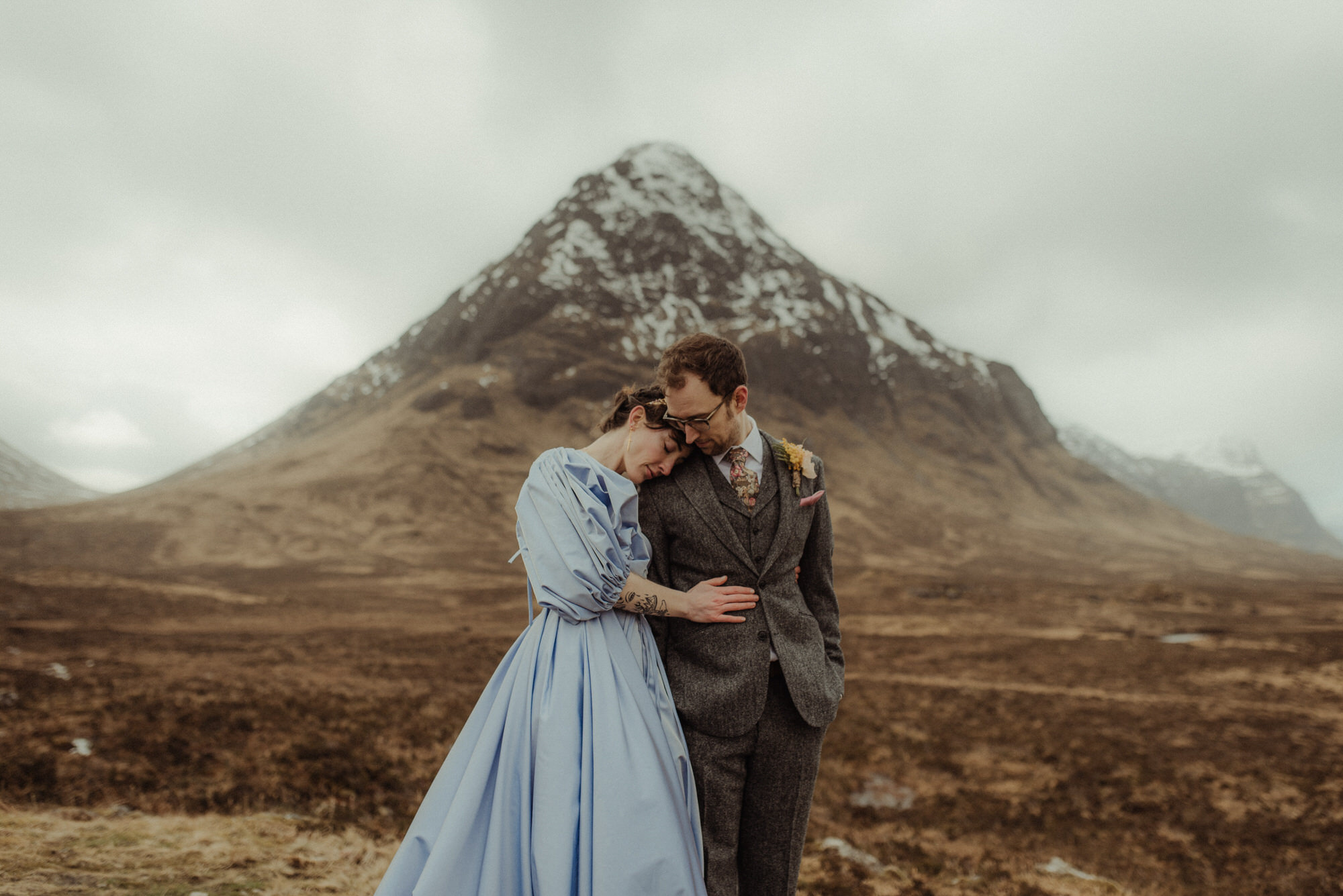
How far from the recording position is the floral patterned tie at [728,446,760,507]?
7.87 feet

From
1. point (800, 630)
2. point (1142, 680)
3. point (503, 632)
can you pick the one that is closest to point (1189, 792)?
Result: point (1142, 680)

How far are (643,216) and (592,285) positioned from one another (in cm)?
1632

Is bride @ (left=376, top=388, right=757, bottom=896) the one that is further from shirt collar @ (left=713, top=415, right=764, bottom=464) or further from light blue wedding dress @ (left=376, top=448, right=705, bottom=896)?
shirt collar @ (left=713, top=415, right=764, bottom=464)

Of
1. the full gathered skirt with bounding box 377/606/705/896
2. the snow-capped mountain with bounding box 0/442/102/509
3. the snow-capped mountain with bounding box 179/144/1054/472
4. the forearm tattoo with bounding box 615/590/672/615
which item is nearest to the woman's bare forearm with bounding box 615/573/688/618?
the forearm tattoo with bounding box 615/590/672/615

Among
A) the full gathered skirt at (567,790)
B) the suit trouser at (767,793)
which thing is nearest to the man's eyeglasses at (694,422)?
the full gathered skirt at (567,790)

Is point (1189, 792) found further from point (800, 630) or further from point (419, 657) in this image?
point (419, 657)

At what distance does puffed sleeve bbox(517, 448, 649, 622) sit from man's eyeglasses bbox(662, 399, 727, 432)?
0.85 ft

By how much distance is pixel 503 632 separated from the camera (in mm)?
18875

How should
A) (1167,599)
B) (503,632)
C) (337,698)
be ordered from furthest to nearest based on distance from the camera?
(1167,599)
(503,632)
(337,698)

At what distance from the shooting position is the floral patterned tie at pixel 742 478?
240 cm

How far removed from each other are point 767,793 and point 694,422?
4.33 ft

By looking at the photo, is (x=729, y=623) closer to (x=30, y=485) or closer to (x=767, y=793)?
(x=767, y=793)

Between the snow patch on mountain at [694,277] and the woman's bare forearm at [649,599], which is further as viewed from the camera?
the snow patch on mountain at [694,277]

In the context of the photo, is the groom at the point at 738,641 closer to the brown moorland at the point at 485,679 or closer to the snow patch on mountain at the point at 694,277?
the brown moorland at the point at 485,679
